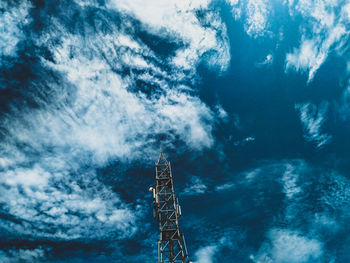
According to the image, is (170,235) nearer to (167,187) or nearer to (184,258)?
(184,258)

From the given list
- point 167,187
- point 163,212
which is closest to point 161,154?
point 167,187

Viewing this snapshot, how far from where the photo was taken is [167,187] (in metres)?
16.8

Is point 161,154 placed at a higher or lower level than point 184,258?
higher

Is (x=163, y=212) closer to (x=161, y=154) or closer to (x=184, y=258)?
(x=184, y=258)

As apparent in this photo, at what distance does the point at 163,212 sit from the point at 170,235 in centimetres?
176

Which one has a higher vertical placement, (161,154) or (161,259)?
(161,154)

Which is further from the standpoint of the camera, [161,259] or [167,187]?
[167,187]

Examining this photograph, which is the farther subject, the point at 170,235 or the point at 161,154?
the point at 161,154

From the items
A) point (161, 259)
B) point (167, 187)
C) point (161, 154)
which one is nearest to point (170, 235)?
point (161, 259)

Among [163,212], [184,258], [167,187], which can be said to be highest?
[167,187]

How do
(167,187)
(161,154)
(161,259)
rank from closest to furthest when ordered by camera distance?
1. (161,259)
2. (167,187)
3. (161,154)

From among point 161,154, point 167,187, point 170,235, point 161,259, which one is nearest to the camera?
point 161,259

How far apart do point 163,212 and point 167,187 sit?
230 cm

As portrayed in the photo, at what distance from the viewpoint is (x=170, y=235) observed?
14406 mm
